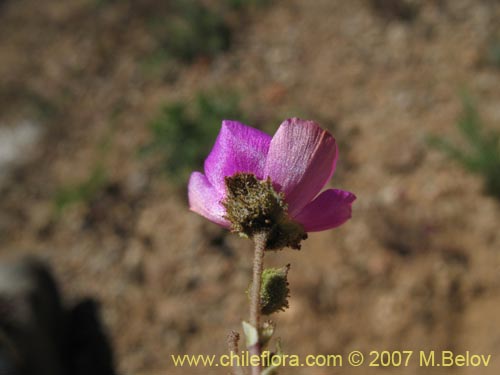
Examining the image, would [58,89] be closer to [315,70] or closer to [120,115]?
[120,115]

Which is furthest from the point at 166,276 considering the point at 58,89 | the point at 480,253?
the point at 58,89

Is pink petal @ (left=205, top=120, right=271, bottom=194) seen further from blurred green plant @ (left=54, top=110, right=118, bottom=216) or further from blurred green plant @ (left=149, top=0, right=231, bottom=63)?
blurred green plant @ (left=149, top=0, right=231, bottom=63)

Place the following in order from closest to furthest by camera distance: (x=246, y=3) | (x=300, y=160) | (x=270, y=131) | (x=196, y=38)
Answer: (x=300, y=160) < (x=270, y=131) < (x=196, y=38) < (x=246, y=3)

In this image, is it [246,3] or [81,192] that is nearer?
[81,192]

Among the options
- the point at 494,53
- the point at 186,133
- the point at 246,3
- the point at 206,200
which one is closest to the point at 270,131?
the point at 186,133

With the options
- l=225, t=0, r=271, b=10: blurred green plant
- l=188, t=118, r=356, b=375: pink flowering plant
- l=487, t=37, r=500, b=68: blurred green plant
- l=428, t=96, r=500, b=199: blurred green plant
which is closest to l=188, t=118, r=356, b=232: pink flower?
l=188, t=118, r=356, b=375: pink flowering plant

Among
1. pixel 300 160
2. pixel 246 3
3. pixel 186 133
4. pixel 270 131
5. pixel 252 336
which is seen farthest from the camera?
pixel 246 3

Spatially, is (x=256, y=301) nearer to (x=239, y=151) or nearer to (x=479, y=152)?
(x=239, y=151)
